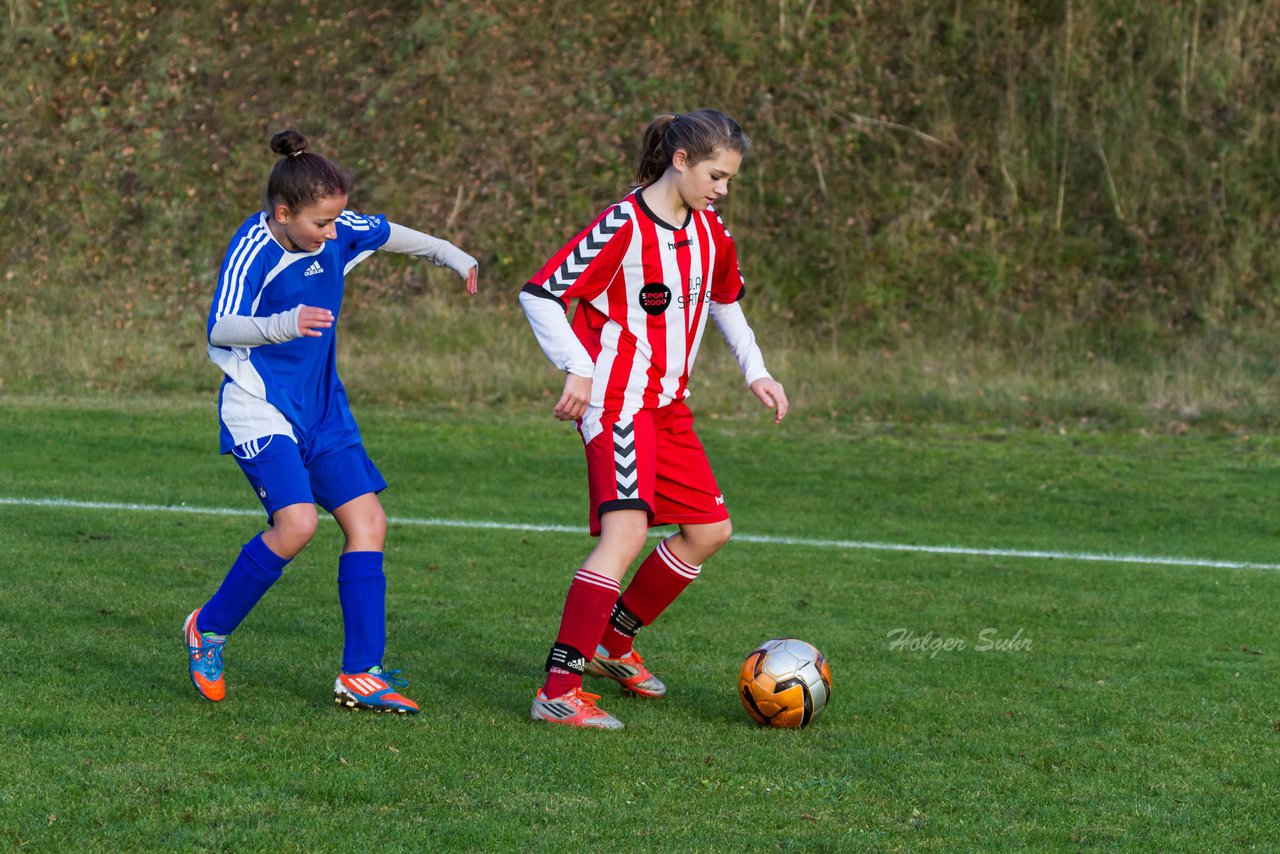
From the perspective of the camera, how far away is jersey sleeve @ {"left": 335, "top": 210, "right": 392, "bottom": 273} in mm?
4801

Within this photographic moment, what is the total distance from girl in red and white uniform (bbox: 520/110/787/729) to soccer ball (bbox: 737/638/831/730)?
45cm

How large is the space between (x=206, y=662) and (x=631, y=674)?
139cm

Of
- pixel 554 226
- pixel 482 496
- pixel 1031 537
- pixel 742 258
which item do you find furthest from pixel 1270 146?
pixel 482 496

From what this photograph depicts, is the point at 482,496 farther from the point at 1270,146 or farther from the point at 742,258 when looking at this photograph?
the point at 1270,146

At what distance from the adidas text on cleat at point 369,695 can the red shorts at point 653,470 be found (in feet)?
2.66

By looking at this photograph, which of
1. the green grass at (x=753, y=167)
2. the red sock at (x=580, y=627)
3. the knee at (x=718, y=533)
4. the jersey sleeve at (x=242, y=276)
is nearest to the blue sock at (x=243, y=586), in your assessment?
the jersey sleeve at (x=242, y=276)

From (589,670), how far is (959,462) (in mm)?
6944

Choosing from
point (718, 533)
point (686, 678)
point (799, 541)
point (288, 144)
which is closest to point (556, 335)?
point (718, 533)

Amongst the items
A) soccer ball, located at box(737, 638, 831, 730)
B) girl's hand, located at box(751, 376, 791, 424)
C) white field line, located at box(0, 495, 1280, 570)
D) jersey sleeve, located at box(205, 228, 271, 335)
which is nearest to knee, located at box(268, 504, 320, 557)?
jersey sleeve, located at box(205, 228, 271, 335)

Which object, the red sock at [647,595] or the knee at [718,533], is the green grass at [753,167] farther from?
the knee at [718,533]

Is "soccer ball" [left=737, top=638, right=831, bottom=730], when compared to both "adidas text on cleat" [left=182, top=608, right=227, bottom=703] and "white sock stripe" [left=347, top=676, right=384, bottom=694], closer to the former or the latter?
"white sock stripe" [left=347, top=676, right=384, bottom=694]

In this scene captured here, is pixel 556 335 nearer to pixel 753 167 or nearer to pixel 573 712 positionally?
pixel 573 712

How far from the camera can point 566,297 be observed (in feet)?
15.3

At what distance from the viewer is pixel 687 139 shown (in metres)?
4.63
